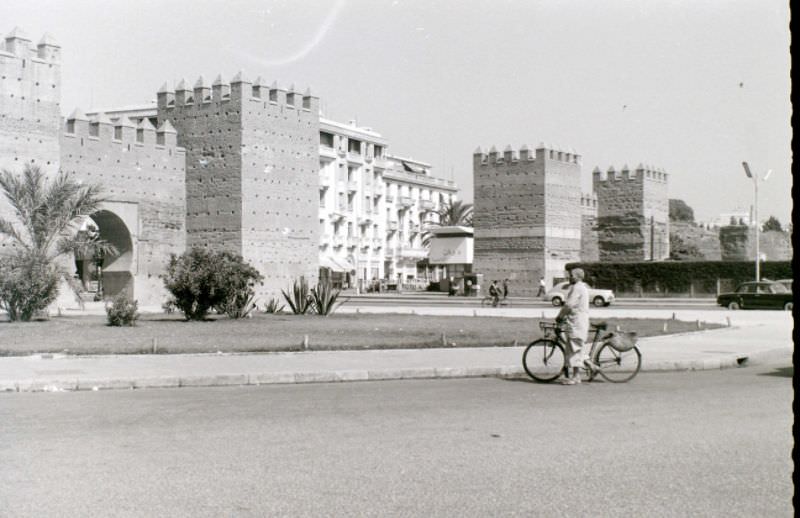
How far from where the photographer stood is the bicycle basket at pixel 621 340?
12.3 metres

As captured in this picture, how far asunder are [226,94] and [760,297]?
2389 centimetres

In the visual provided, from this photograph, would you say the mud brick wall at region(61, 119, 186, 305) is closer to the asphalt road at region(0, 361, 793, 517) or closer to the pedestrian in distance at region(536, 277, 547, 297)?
A: the pedestrian in distance at region(536, 277, 547, 297)

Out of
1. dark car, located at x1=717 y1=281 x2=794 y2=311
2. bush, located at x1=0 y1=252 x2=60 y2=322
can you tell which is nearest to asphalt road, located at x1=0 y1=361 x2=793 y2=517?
bush, located at x1=0 y1=252 x2=60 y2=322

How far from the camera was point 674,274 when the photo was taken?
50406 millimetres

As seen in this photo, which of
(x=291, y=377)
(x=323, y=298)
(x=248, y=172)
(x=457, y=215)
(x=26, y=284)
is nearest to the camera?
(x=291, y=377)

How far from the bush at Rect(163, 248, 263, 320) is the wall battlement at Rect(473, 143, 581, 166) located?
31742 mm

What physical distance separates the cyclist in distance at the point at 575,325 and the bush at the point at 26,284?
48.0 feet

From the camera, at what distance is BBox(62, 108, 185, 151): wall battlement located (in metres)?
32.4

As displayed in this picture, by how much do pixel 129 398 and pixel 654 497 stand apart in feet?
21.9

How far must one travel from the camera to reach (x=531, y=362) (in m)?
13.4

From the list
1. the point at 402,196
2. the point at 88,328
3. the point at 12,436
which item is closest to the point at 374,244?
the point at 402,196

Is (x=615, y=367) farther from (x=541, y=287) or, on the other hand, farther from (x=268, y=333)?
(x=541, y=287)

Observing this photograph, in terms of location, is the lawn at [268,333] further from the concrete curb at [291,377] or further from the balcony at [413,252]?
the balcony at [413,252]

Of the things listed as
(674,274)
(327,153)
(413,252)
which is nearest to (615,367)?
(674,274)
